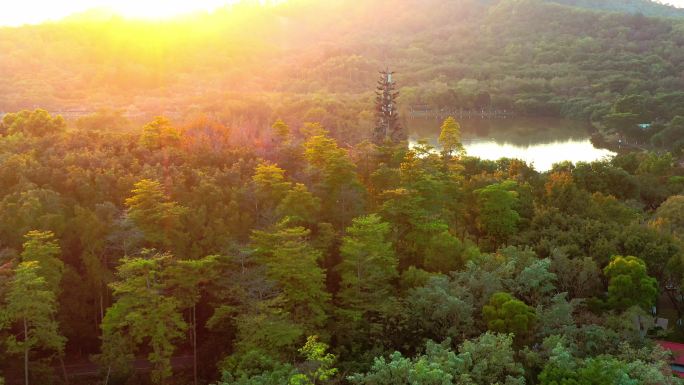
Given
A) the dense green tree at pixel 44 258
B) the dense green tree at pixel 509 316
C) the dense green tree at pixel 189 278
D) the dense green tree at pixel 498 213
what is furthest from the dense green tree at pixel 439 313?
the dense green tree at pixel 44 258

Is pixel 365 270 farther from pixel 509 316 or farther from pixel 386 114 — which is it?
pixel 386 114

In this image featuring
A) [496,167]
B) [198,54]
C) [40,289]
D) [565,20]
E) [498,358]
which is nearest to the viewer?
[498,358]

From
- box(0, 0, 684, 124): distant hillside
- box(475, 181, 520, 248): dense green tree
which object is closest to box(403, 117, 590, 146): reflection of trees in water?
box(0, 0, 684, 124): distant hillside

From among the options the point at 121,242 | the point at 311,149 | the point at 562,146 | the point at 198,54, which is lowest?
the point at 562,146

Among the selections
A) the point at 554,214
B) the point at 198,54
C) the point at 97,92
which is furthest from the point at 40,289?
the point at 198,54

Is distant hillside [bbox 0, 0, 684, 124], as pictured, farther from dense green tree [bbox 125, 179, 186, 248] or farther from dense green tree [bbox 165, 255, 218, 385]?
dense green tree [bbox 165, 255, 218, 385]

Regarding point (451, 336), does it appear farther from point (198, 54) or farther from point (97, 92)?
point (198, 54)

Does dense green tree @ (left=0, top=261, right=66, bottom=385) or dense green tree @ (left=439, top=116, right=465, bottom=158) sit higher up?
dense green tree @ (left=439, top=116, right=465, bottom=158)
